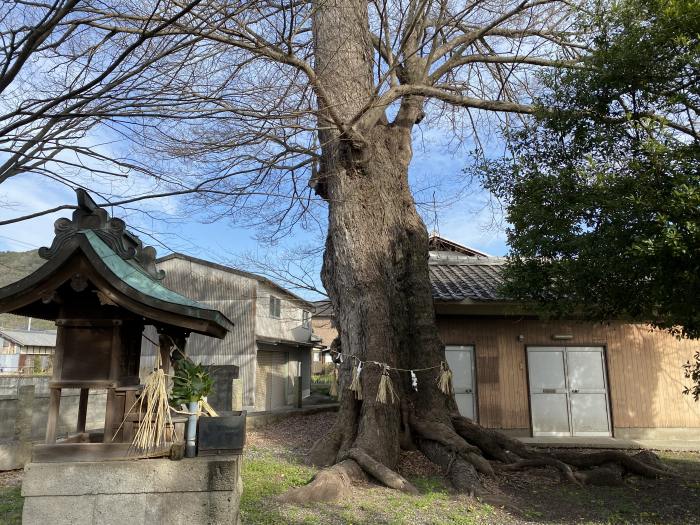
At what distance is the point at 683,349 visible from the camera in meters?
12.4

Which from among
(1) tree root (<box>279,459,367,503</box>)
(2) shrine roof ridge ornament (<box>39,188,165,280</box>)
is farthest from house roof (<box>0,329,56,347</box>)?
(2) shrine roof ridge ornament (<box>39,188,165,280</box>)

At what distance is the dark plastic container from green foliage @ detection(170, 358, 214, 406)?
304 millimetres

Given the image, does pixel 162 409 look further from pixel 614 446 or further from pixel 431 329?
pixel 614 446

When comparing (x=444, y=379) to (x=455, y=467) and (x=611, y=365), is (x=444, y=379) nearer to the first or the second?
(x=455, y=467)

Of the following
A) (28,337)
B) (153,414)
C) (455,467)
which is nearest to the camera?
(153,414)

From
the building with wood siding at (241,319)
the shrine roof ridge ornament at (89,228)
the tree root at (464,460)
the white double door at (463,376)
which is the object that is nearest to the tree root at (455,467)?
the tree root at (464,460)

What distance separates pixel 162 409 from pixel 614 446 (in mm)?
10176

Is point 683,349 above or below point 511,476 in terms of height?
above

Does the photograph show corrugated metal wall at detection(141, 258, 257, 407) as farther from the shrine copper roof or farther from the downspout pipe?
the downspout pipe

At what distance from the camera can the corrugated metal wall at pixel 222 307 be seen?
76.1 ft

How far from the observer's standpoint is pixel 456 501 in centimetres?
659

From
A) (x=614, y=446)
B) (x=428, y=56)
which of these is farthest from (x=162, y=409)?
(x=614, y=446)

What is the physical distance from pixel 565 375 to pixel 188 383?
10123mm

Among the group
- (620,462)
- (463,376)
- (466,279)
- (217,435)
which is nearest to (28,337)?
(466,279)
